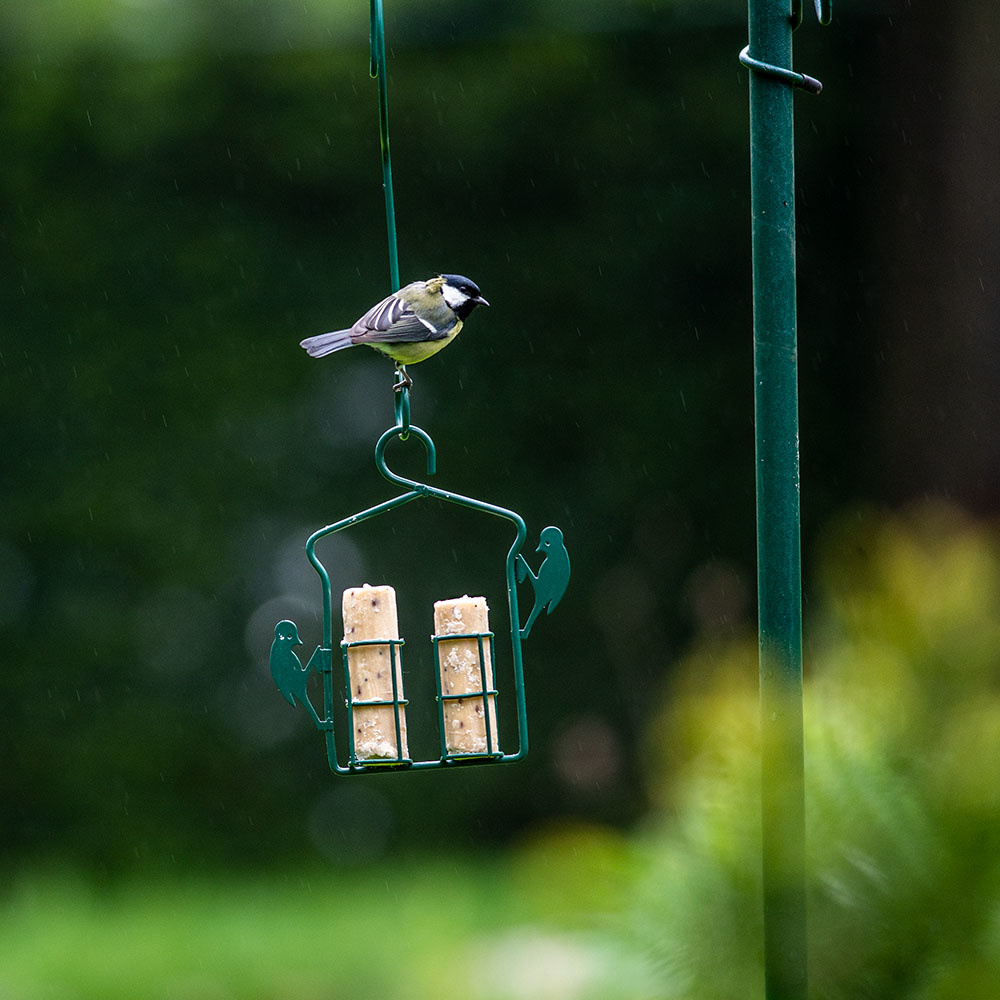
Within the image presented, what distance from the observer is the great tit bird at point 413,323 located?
2.36 m

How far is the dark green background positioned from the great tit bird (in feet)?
8.17

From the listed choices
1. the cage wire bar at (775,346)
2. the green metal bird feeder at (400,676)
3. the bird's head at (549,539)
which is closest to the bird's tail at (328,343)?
the green metal bird feeder at (400,676)

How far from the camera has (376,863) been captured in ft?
16.0

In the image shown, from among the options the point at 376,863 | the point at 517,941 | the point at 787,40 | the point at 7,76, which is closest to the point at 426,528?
the point at 376,863

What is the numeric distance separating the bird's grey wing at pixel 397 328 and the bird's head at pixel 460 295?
0.24 feet

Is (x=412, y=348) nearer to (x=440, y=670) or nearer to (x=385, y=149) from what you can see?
(x=385, y=149)

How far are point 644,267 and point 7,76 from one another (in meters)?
2.38

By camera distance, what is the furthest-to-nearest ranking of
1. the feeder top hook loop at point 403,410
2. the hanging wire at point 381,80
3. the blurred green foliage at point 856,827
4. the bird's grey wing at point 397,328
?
the bird's grey wing at point 397,328 < the feeder top hook loop at point 403,410 < the hanging wire at point 381,80 < the blurred green foliage at point 856,827

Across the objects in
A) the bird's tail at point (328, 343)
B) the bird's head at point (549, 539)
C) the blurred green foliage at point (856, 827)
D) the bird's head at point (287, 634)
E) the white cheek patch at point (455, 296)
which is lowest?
the blurred green foliage at point (856, 827)

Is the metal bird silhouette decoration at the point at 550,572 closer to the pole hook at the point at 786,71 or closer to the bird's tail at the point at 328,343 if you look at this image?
the bird's tail at the point at 328,343

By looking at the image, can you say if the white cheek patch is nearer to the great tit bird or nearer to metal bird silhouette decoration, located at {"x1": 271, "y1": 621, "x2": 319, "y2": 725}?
the great tit bird

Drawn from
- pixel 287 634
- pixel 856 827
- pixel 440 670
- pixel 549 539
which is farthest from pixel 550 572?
pixel 856 827

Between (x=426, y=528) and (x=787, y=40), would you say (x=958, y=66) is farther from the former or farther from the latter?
(x=787, y=40)

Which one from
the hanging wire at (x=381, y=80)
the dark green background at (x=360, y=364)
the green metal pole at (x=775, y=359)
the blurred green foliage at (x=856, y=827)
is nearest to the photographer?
the blurred green foliage at (x=856, y=827)
